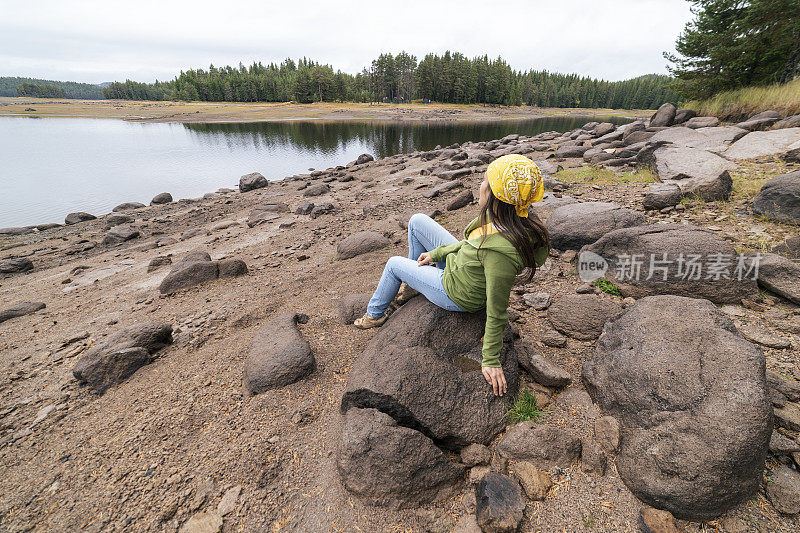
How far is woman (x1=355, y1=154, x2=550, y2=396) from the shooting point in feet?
8.86

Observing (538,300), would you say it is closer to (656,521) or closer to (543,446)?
(543,446)

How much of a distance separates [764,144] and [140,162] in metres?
35.7

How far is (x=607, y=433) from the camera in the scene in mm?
2719

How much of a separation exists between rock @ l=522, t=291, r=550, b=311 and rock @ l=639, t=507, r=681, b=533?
8.26 feet

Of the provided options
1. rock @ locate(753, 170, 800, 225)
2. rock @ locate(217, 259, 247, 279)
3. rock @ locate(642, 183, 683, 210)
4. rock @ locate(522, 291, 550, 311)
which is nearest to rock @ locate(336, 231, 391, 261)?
rock @ locate(217, 259, 247, 279)

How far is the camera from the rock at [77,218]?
1394 centimetres

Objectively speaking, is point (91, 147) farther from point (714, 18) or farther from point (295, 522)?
point (714, 18)

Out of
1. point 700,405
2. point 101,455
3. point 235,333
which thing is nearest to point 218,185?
point 235,333

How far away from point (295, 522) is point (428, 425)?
50.2 inches

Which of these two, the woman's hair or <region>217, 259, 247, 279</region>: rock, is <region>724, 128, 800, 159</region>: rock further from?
<region>217, 259, 247, 279</region>: rock

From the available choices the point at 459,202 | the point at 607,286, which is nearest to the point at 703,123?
the point at 459,202

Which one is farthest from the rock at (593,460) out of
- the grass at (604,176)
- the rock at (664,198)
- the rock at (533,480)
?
the grass at (604,176)

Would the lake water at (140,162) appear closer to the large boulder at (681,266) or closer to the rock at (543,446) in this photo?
the rock at (543,446)

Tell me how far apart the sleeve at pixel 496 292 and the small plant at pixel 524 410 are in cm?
67
